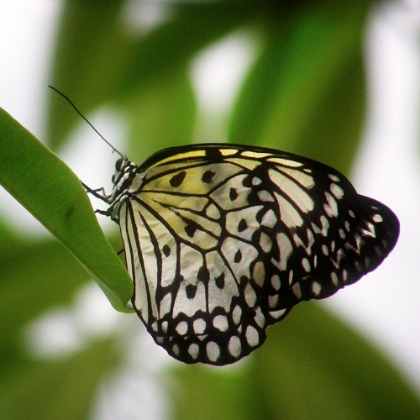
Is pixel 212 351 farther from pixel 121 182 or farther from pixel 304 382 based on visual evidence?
pixel 304 382

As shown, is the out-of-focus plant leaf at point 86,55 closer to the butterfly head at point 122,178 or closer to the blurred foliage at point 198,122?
the blurred foliage at point 198,122

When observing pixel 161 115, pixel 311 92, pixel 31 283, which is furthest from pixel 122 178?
pixel 311 92

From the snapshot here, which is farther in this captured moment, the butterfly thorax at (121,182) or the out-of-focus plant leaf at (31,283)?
the out-of-focus plant leaf at (31,283)

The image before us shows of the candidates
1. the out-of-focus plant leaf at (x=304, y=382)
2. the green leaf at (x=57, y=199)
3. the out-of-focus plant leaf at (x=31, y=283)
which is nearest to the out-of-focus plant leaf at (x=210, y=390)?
the out-of-focus plant leaf at (x=304, y=382)

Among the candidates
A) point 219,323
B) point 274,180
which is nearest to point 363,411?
point 219,323

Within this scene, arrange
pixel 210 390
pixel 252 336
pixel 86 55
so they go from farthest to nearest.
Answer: pixel 210 390 < pixel 86 55 < pixel 252 336

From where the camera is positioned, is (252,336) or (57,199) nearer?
(57,199)
